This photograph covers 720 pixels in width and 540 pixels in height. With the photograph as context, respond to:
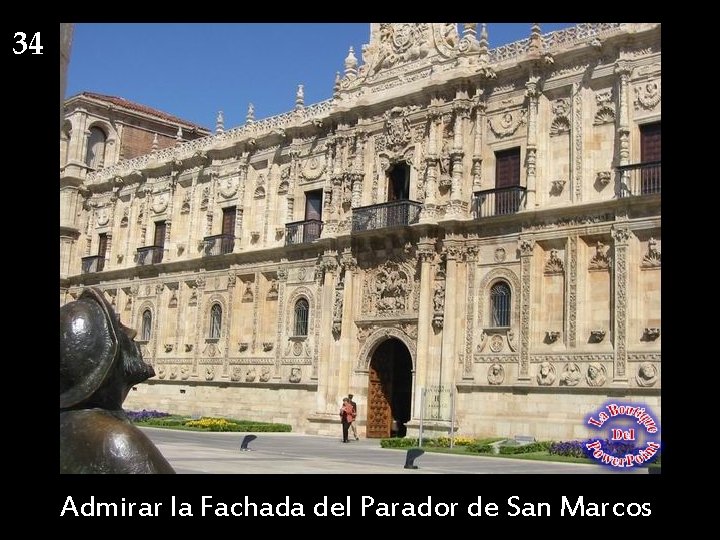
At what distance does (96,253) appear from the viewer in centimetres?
4341

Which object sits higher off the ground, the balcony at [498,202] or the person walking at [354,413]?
the balcony at [498,202]

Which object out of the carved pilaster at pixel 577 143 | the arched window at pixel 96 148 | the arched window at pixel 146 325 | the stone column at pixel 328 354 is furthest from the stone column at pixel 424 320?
the arched window at pixel 96 148

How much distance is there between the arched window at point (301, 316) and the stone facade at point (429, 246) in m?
0.09

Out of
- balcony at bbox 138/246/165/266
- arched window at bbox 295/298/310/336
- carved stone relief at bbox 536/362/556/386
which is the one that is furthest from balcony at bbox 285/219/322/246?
carved stone relief at bbox 536/362/556/386

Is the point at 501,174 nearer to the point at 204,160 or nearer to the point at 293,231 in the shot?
the point at 293,231

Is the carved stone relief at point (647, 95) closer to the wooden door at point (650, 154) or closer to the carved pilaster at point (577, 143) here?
the wooden door at point (650, 154)

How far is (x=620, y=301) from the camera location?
74.6 ft

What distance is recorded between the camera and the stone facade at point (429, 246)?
77.0 ft

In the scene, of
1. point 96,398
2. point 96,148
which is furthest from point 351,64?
point 96,398

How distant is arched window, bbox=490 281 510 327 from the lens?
25.4 m

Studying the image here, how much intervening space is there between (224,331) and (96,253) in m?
11.9

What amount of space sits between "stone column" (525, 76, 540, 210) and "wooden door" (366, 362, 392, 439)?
25.5ft
